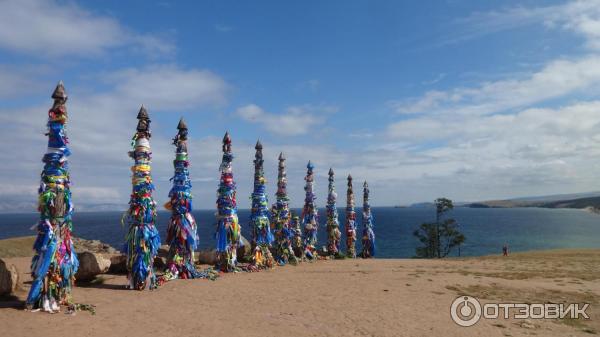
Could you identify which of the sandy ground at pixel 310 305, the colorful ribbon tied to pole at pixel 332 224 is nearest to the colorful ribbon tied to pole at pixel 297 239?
the colorful ribbon tied to pole at pixel 332 224

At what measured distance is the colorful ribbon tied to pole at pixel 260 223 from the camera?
22859 millimetres

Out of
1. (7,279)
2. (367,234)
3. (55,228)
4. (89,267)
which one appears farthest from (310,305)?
(367,234)

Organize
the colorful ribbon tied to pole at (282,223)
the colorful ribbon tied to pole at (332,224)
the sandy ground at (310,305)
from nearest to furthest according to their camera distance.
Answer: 1. the sandy ground at (310,305)
2. the colorful ribbon tied to pole at (282,223)
3. the colorful ribbon tied to pole at (332,224)

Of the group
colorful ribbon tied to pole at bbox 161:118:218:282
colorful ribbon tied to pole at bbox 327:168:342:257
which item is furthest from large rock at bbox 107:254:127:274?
colorful ribbon tied to pole at bbox 327:168:342:257

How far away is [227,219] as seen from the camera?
20938 millimetres

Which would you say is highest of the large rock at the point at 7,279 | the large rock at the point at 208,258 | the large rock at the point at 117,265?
the large rock at the point at 7,279

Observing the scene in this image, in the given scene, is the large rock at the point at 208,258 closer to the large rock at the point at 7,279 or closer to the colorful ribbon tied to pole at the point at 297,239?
the colorful ribbon tied to pole at the point at 297,239

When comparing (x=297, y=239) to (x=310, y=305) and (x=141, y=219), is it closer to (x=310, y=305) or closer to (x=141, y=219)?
(x=141, y=219)

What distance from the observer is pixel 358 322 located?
11.3 metres

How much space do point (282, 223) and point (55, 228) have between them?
1532 cm

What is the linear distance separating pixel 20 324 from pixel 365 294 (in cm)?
1108

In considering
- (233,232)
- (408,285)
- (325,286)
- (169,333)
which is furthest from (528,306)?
(233,232)

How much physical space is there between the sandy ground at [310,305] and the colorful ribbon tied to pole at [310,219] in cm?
741

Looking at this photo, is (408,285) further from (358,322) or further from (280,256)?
(280,256)
